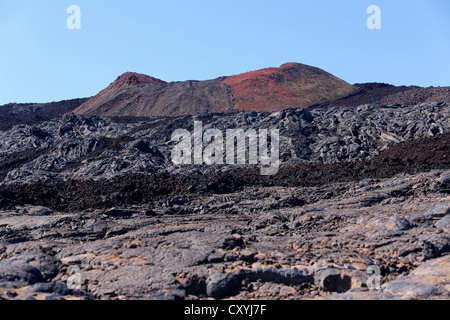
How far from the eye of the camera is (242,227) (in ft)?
28.3

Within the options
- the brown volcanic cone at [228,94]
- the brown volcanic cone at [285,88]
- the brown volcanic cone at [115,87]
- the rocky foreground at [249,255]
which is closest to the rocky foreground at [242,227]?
the rocky foreground at [249,255]

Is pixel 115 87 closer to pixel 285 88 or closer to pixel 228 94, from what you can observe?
pixel 228 94

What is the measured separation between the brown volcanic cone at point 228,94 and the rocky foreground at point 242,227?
2098cm

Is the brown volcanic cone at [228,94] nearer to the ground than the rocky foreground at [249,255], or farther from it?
farther from it

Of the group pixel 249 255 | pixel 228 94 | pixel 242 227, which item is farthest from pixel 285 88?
pixel 249 255

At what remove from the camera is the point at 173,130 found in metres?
25.8

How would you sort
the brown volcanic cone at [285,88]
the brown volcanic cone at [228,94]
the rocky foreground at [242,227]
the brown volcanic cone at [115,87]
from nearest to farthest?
the rocky foreground at [242,227]
the brown volcanic cone at [228,94]
the brown volcanic cone at [285,88]
the brown volcanic cone at [115,87]

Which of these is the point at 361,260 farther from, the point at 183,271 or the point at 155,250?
the point at 155,250

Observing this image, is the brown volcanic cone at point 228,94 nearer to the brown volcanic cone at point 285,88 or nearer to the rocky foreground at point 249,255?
the brown volcanic cone at point 285,88

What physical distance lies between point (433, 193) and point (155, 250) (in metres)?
6.44

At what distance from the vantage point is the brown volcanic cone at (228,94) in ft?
138

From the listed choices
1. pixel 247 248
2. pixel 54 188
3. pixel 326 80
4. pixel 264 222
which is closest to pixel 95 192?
pixel 54 188

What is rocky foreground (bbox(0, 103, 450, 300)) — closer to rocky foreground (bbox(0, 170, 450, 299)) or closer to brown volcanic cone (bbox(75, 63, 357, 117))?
rocky foreground (bbox(0, 170, 450, 299))
